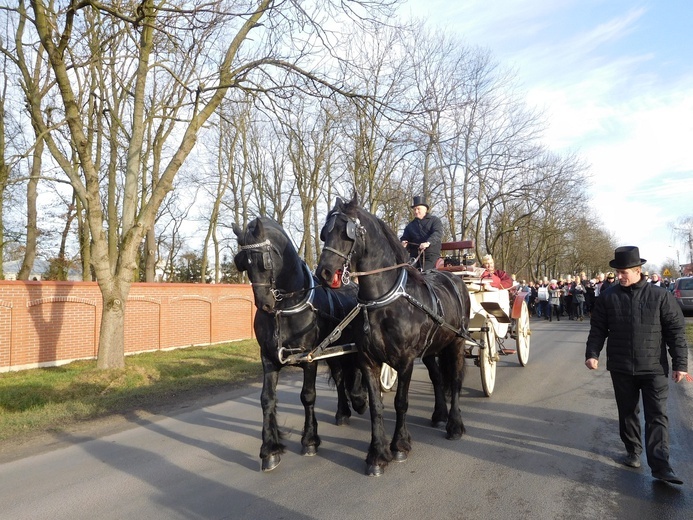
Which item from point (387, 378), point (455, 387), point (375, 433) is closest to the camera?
point (375, 433)

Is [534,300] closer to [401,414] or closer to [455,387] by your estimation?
[455,387]

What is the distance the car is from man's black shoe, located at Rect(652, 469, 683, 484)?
22.4m

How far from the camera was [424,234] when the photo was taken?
7.17 m

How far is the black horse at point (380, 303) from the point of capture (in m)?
4.61

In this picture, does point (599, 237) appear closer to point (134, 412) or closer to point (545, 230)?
point (545, 230)

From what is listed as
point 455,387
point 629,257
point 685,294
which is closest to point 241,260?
point 455,387

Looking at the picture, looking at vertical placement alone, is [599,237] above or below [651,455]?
above

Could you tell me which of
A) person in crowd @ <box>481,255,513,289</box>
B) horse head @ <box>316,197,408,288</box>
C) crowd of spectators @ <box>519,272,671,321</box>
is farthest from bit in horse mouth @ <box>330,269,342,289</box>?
crowd of spectators @ <box>519,272,671,321</box>

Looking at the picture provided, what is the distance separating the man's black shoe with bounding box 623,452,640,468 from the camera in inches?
183

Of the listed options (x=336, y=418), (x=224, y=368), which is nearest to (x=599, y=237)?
(x=224, y=368)

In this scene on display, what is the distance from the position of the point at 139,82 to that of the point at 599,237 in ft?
166

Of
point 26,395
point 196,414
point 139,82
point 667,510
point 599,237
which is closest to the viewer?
point 667,510

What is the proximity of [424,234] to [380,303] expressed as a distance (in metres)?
2.56

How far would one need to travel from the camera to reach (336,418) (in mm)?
6496
